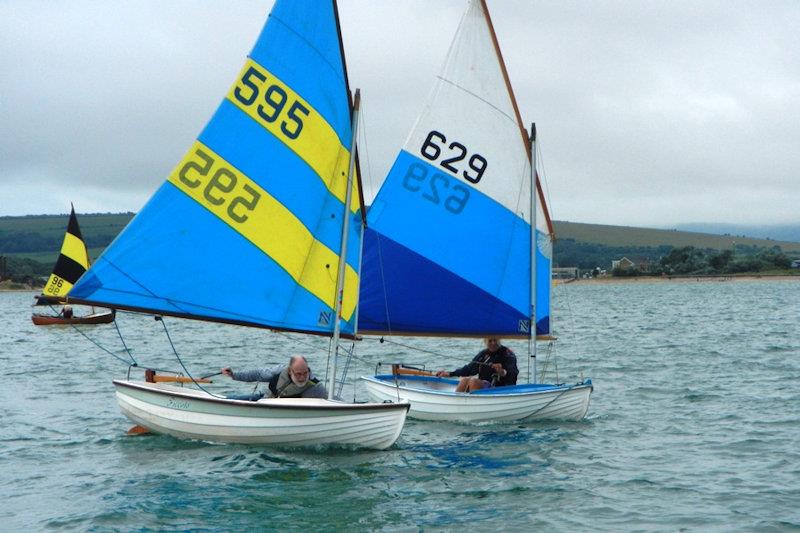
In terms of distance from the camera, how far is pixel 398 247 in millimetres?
19391

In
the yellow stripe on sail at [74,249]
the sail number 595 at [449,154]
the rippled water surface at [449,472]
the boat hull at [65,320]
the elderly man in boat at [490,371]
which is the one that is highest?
the sail number 595 at [449,154]

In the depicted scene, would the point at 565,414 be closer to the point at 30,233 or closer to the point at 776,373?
the point at 776,373

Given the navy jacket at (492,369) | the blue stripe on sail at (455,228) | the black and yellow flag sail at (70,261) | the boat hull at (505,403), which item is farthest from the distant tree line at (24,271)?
the navy jacket at (492,369)

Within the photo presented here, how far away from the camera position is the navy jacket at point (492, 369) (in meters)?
18.3

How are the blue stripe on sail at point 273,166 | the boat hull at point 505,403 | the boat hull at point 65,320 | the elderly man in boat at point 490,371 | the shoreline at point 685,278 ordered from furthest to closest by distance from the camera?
the shoreline at point 685,278 < the boat hull at point 65,320 < the elderly man in boat at point 490,371 < the boat hull at point 505,403 < the blue stripe on sail at point 273,166

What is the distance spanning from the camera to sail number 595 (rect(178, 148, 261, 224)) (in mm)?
15086

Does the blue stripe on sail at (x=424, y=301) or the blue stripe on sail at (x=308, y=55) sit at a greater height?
the blue stripe on sail at (x=308, y=55)

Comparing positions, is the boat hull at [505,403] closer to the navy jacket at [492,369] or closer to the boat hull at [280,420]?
the navy jacket at [492,369]

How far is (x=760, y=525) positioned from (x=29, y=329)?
50581 mm

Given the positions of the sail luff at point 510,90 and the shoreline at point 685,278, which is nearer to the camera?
the sail luff at point 510,90

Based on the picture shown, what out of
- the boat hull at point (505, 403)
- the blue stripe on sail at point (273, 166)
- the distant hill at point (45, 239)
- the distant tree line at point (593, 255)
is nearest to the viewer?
the blue stripe on sail at point (273, 166)

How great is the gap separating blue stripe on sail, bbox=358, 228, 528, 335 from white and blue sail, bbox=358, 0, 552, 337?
0.02m

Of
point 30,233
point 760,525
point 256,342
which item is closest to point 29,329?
point 256,342

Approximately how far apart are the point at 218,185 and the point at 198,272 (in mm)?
1373
